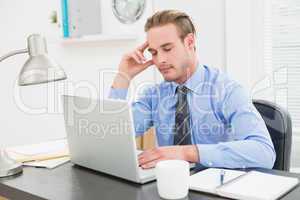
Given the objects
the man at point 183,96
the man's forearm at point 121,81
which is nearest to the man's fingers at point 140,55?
the man at point 183,96

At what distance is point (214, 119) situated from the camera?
1.68m

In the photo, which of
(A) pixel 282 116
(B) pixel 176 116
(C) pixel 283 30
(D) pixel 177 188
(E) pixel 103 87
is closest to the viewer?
(D) pixel 177 188

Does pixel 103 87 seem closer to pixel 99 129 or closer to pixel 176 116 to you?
pixel 176 116

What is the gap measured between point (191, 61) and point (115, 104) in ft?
2.26

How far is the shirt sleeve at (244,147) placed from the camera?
1277 millimetres

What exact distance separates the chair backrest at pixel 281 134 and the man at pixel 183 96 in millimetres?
107

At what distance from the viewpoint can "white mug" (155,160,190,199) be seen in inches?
40.3

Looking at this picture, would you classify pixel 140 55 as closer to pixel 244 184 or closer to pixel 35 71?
pixel 35 71

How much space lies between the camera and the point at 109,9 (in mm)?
2752

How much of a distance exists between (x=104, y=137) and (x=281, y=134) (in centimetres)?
69

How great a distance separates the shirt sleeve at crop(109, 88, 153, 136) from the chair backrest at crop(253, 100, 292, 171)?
21.3 inches

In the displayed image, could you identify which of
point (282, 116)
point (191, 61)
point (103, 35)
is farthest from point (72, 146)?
point (103, 35)

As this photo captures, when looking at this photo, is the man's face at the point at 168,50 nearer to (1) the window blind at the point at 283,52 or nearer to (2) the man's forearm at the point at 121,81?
(2) the man's forearm at the point at 121,81
